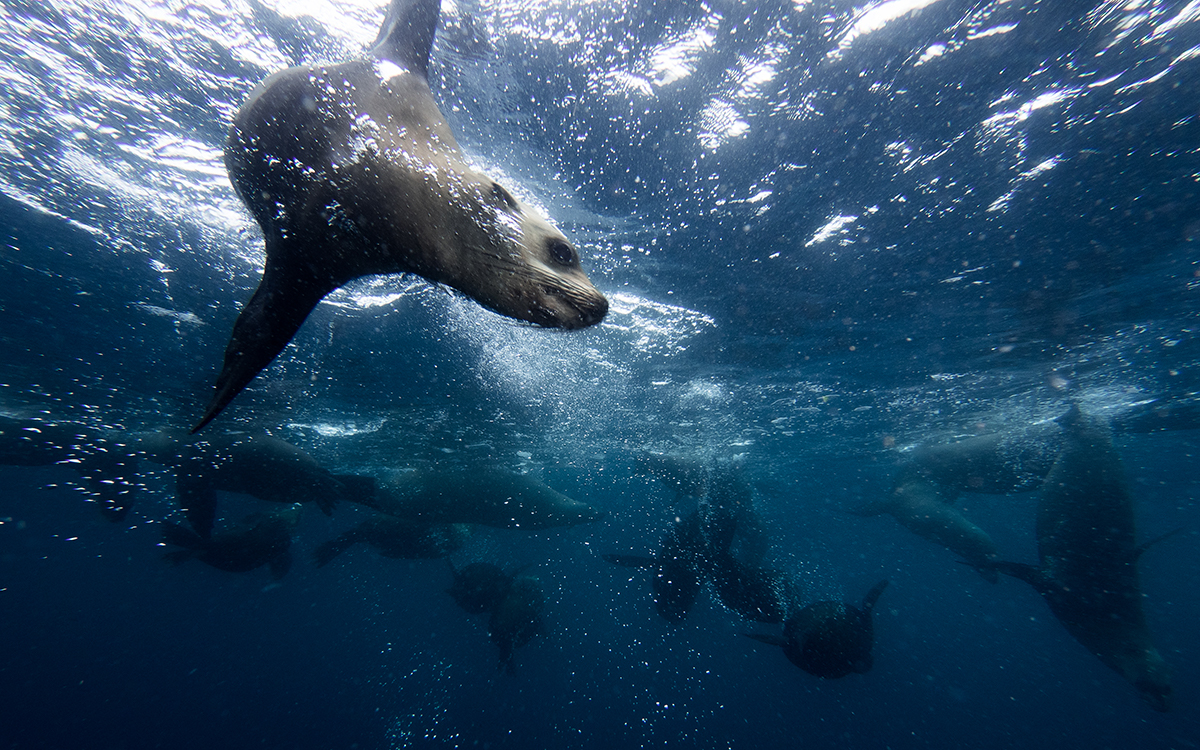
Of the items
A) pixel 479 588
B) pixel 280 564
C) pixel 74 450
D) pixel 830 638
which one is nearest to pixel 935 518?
pixel 830 638

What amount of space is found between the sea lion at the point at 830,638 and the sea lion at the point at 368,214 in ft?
30.1

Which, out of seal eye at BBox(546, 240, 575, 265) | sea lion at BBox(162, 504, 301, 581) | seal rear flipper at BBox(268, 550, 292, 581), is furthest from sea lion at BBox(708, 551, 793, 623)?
seal rear flipper at BBox(268, 550, 292, 581)

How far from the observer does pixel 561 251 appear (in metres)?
1.62

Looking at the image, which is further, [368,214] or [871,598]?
[871,598]

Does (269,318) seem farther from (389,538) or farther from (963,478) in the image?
(963,478)

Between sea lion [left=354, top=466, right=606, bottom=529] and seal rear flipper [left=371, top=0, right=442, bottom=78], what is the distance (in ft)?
45.2

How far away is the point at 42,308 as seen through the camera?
8734 millimetres

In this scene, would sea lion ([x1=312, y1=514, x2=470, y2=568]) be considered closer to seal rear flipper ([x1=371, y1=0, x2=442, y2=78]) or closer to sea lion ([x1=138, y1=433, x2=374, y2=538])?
sea lion ([x1=138, y1=433, x2=374, y2=538])

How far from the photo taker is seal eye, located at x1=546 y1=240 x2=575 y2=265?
5.28 feet

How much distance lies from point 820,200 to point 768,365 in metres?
6.99

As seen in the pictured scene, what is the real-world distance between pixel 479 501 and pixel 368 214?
51.8 ft

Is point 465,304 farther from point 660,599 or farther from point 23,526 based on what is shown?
point 23,526

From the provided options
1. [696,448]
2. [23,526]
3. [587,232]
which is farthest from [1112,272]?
[23,526]

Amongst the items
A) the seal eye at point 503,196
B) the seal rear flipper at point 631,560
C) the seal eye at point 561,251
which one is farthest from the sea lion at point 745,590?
the seal eye at point 503,196
